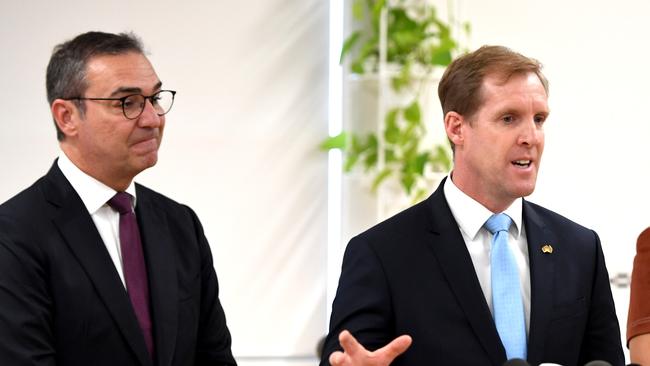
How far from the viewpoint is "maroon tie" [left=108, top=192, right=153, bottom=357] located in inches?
93.6

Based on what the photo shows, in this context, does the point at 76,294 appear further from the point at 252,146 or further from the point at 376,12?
the point at 376,12

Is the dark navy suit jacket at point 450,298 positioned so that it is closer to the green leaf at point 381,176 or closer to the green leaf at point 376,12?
the green leaf at point 381,176

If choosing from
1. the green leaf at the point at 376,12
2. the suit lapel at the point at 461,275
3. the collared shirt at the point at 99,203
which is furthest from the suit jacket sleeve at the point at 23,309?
the green leaf at the point at 376,12

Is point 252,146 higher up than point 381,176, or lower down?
higher up

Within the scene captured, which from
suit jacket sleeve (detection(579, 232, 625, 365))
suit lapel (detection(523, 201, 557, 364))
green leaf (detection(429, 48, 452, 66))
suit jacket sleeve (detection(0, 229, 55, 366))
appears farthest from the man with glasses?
green leaf (detection(429, 48, 452, 66))

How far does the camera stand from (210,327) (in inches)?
101

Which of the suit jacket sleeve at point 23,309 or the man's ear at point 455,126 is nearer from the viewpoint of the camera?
the suit jacket sleeve at point 23,309

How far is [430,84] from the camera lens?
4.32 m

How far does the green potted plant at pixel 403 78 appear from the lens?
423cm

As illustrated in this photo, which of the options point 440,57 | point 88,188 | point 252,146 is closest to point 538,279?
point 88,188

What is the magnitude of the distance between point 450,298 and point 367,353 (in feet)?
1.10

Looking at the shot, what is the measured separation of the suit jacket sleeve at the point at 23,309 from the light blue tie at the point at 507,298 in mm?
967

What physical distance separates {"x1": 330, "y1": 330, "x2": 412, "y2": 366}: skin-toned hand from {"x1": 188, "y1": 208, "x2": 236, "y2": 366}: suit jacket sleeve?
573 mm

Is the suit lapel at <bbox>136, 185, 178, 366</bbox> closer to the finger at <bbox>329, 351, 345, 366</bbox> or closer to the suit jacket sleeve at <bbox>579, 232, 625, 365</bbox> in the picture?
the finger at <bbox>329, 351, 345, 366</bbox>
